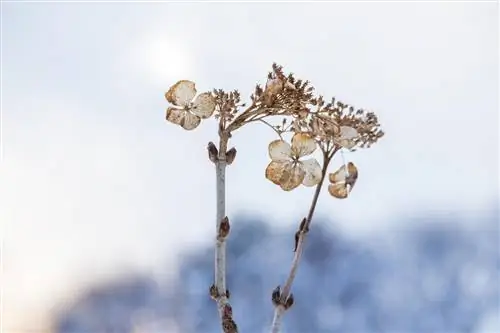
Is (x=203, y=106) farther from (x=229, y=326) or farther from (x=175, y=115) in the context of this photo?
(x=229, y=326)

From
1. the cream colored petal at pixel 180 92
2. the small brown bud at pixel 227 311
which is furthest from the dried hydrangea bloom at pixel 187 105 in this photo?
the small brown bud at pixel 227 311

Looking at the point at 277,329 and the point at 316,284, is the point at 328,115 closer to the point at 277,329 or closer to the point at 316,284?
the point at 277,329

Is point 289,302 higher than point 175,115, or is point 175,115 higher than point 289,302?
point 175,115

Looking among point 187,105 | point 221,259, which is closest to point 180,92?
point 187,105

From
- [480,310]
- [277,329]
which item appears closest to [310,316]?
[480,310]

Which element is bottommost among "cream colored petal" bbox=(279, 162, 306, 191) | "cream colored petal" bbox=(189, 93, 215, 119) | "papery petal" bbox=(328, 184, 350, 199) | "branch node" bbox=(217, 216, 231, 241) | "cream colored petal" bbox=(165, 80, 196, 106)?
"branch node" bbox=(217, 216, 231, 241)

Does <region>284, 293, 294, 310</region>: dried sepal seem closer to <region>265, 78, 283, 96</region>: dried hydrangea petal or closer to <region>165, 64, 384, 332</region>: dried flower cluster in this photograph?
<region>165, 64, 384, 332</region>: dried flower cluster

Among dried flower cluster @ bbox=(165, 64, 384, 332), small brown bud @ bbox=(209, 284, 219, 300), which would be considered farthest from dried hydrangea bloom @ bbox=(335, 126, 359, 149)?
small brown bud @ bbox=(209, 284, 219, 300)
